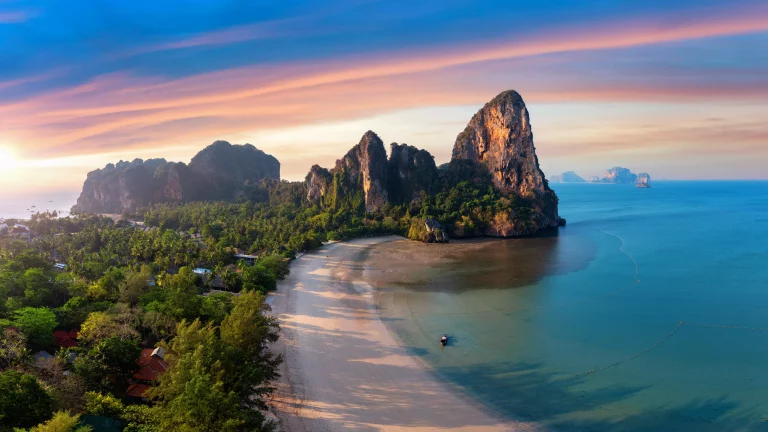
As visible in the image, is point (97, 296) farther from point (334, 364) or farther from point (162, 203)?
point (162, 203)

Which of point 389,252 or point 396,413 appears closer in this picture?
point 396,413

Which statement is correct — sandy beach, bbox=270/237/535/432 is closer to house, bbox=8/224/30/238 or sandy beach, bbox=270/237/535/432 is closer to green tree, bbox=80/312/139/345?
green tree, bbox=80/312/139/345

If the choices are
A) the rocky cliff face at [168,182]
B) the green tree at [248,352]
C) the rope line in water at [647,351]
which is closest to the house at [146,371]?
the green tree at [248,352]

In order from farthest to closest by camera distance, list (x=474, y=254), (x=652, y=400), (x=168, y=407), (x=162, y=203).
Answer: (x=162, y=203), (x=474, y=254), (x=652, y=400), (x=168, y=407)

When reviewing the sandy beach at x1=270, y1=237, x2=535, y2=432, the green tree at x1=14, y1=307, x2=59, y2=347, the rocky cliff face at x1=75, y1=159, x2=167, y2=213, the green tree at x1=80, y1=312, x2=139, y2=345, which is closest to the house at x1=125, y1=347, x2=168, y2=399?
the green tree at x1=80, y1=312, x2=139, y2=345

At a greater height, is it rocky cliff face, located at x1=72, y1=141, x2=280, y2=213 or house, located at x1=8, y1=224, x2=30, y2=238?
rocky cliff face, located at x1=72, y1=141, x2=280, y2=213

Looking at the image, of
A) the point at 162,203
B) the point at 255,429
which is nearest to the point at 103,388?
the point at 255,429

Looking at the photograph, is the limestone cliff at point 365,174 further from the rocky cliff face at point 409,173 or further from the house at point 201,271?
the house at point 201,271
